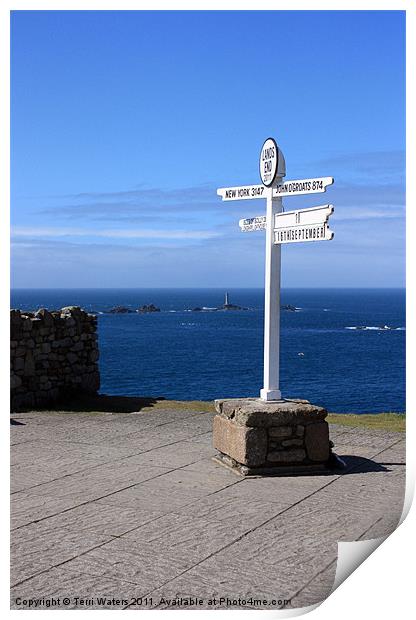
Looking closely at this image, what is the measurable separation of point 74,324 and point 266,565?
8.04m

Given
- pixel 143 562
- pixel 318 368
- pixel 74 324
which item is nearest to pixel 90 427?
pixel 74 324

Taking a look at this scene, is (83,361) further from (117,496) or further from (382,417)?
(117,496)

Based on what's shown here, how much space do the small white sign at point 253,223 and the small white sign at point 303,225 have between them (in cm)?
24

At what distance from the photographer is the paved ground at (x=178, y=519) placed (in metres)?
4.50

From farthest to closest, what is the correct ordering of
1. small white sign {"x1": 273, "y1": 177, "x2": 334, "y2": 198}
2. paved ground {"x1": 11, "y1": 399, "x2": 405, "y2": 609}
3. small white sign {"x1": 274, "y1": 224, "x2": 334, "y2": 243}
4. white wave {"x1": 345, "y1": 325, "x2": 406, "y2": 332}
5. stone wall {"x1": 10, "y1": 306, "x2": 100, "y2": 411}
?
white wave {"x1": 345, "y1": 325, "x2": 406, "y2": 332}, stone wall {"x1": 10, "y1": 306, "x2": 100, "y2": 411}, small white sign {"x1": 273, "y1": 177, "x2": 334, "y2": 198}, small white sign {"x1": 274, "y1": 224, "x2": 334, "y2": 243}, paved ground {"x1": 11, "y1": 399, "x2": 405, "y2": 609}

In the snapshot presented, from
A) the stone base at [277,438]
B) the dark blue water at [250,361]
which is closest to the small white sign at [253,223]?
the stone base at [277,438]

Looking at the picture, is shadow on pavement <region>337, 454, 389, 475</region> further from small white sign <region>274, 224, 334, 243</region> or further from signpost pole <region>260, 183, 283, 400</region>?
small white sign <region>274, 224, 334, 243</region>

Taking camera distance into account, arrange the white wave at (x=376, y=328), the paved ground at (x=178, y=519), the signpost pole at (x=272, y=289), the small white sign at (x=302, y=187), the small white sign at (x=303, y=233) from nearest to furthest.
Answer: the paved ground at (x=178, y=519) → the small white sign at (x=303, y=233) → the small white sign at (x=302, y=187) → the signpost pole at (x=272, y=289) → the white wave at (x=376, y=328)

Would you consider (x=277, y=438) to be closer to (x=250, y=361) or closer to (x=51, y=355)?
(x=51, y=355)

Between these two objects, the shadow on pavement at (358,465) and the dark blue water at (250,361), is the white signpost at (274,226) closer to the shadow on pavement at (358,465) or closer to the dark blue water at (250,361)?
the shadow on pavement at (358,465)

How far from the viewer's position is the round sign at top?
714 centimetres

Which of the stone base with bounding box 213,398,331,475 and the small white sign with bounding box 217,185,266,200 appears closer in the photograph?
the stone base with bounding box 213,398,331,475

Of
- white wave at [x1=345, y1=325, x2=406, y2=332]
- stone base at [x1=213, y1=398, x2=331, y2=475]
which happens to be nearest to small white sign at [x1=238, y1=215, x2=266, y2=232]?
stone base at [x1=213, y1=398, x2=331, y2=475]

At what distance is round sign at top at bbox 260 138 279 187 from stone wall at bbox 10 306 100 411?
492 centimetres
